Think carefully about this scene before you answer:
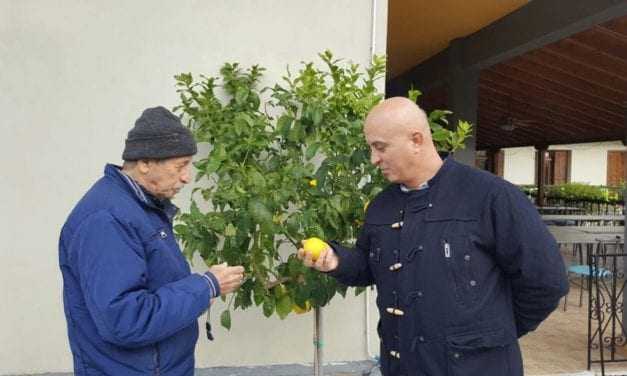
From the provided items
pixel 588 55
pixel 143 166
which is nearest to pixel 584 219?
pixel 588 55

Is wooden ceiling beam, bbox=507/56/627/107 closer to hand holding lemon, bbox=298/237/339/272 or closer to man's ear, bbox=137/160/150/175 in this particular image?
hand holding lemon, bbox=298/237/339/272

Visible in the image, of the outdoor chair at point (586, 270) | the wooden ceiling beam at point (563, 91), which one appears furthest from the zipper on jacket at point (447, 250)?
the wooden ceiling beam at point (563, 91)

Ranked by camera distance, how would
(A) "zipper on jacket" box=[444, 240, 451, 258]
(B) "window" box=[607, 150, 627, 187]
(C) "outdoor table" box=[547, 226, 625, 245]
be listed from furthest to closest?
(B) "window" box=[607, 150, 627, 187], (C) "outdoor table" box=[547, 226, 625, 245], (A) "zipper on jacket" box=[444, 240, 451, 258]

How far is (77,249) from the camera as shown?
1.64 metres

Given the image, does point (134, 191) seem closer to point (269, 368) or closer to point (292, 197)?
point (292, 197)

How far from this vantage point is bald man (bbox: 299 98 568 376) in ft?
5.91

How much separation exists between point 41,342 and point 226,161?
178cm

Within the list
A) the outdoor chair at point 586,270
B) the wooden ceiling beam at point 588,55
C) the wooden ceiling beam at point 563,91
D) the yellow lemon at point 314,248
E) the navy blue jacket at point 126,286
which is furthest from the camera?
the wooden ceiling beam at point 563,91

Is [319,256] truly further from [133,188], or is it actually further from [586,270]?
[586,270]

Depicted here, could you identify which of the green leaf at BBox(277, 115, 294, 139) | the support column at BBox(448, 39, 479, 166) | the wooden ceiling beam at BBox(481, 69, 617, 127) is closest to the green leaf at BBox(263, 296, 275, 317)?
the green leaf at BBox(277, 115, 294, 139)

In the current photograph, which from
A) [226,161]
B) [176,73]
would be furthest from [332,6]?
[226,161]

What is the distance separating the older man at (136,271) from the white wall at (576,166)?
25.6m

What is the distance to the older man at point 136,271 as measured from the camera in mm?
1592

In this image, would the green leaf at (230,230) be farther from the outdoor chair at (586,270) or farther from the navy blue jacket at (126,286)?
the outdoor chair at (586,270)
